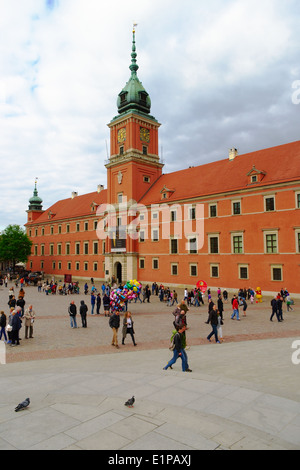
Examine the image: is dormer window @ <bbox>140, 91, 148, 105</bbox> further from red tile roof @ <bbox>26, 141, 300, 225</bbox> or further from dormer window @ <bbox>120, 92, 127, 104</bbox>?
red tile roof @ <bbox>26, 141, 300, 225</bbox>

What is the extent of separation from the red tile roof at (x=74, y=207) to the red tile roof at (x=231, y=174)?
14684mm

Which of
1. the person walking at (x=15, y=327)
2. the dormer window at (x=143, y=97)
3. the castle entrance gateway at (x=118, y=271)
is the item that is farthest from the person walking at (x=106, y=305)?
the dormer window at (x=143, y=97)

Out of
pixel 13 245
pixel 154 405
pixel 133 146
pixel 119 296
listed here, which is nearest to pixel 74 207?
pixel 13 245

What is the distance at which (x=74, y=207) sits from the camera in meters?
62.1

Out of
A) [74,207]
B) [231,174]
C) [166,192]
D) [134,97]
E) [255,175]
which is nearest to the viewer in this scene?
[255,175]

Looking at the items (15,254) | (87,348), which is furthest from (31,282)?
(87,348)

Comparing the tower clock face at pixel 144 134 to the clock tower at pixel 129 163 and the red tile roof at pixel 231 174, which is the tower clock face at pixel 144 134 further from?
the red tile roof at pixel 231 174

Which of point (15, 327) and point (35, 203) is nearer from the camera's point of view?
point (15, 327)

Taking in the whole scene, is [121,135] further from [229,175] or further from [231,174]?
[231,174]

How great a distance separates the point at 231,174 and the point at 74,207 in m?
36.5

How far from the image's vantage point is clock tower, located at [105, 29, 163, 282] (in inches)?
1786

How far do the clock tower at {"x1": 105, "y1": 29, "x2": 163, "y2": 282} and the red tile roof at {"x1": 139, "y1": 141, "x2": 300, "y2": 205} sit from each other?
126 inches
